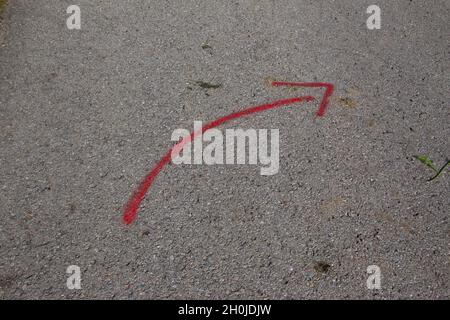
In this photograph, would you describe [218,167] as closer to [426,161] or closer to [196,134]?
[196,134]

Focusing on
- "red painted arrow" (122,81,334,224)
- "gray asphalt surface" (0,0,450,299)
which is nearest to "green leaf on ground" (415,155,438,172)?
"gray asphalt surface" (0,0,450,299)

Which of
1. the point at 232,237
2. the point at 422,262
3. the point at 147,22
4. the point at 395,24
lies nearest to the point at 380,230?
the point at 422,262

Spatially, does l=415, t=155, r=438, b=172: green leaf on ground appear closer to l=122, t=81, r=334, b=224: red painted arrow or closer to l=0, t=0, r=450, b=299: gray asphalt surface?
l=0, t=0, r=450, b=299: gray asphalt surface

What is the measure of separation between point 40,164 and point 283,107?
6.35ft

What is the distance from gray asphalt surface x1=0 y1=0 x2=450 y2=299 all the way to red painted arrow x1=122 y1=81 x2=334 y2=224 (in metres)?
0.06

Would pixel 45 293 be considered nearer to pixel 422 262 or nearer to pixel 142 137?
pixel 142 137

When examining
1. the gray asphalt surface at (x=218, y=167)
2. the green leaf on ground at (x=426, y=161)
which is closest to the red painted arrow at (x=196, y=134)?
the gray asphalt surface at (x=218, y=167)

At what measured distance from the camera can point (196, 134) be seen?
325 cm

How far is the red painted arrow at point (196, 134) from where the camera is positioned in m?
2.79

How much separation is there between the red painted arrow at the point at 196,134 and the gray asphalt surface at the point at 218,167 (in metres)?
0.06

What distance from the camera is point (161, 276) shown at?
8.12ft

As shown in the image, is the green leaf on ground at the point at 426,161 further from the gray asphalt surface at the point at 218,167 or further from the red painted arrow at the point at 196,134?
the red painted arrow at the point at 196,134

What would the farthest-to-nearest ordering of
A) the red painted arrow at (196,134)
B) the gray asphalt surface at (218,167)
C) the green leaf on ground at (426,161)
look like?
the green leaf on ground at (426,161), the red painted arrow at (196,134), the gray asphalt surface at (218,167)

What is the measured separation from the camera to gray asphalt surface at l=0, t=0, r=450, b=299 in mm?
2520
